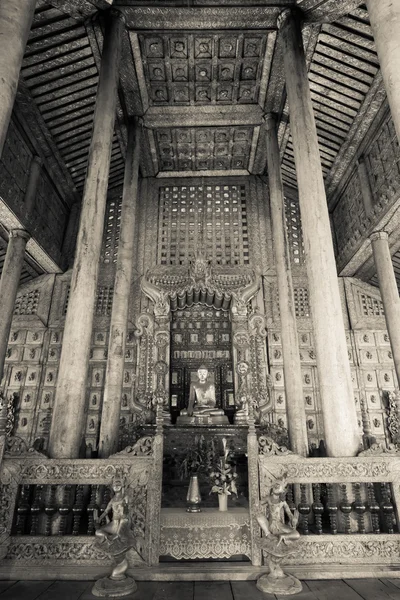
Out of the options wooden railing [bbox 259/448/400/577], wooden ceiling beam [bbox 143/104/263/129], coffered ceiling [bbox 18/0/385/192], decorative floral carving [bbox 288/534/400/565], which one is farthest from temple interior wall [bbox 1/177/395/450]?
decorative floral carving [bbox 288/534/400/565]

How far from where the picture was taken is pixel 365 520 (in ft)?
14.6

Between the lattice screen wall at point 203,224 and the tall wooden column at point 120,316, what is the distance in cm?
257

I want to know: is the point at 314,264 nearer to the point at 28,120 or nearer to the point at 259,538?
the point at 259,538

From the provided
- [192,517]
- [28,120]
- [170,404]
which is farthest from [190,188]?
[192,517]

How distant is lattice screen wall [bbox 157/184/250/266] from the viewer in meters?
13.3

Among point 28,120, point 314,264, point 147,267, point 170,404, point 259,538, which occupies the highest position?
point 28,120

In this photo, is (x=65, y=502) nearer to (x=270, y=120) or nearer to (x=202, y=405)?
(x=202, y=405)

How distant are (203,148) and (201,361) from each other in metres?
7.57

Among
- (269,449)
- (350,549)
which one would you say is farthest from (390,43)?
(350,549)

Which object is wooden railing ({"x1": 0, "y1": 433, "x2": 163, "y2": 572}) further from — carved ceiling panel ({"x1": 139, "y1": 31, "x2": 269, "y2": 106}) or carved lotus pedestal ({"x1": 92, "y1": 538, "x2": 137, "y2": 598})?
carved ceiling panel ({"x1": 139, "y1": 31, "x2": 269, "y2": 106})

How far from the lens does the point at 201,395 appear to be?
1109cm

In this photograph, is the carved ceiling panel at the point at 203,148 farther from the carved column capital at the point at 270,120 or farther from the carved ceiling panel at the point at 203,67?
the carved ceiling panel at the point at 203,67

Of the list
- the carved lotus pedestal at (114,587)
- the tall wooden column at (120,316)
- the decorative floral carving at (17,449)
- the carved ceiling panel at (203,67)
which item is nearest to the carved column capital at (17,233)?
the tall wooden column at (120,316)

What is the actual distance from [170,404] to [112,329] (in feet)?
11.1
